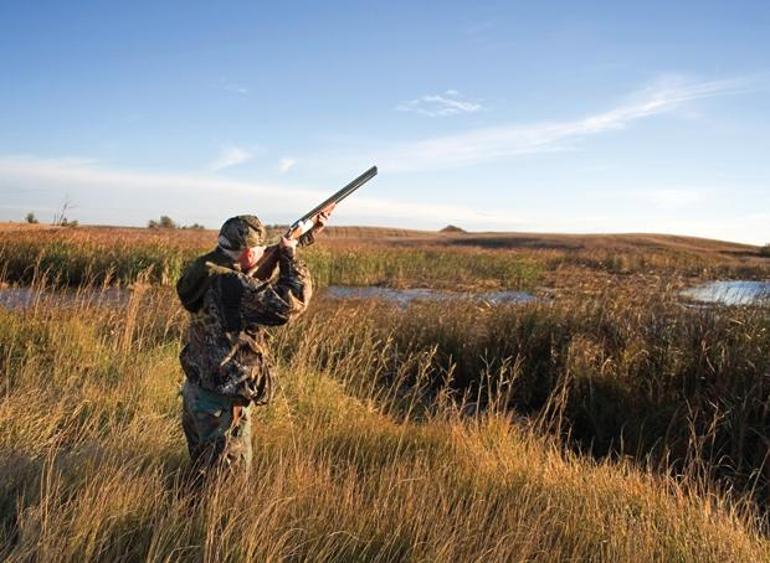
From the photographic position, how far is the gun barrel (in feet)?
11.6

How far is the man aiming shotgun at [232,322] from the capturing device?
3.09m

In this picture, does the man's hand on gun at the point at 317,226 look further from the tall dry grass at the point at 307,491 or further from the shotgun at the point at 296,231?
the tall dry grass at the point at 307,491

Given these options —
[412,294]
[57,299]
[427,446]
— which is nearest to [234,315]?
[427,446]

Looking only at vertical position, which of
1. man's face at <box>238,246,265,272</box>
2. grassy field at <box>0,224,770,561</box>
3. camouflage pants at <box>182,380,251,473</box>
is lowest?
grassy field at <box>0,224,770,561</box>

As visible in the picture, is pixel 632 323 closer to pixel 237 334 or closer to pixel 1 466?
pixel 237 334

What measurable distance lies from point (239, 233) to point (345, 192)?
911mm

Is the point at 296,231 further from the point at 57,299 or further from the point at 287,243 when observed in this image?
the point at 57,299

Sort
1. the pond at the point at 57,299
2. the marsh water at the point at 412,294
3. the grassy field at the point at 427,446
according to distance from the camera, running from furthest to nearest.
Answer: the marsh water at the point at 412,294
the pond at the point at 57,299
the grassy field at the point at 427,446

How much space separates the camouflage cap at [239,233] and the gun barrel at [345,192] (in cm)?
29

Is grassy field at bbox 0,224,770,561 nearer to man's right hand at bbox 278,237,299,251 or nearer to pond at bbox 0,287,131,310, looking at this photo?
pond at bbox 0,287,131,310

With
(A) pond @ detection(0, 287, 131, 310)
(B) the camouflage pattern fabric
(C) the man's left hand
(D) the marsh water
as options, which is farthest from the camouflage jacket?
(D) the marsh water

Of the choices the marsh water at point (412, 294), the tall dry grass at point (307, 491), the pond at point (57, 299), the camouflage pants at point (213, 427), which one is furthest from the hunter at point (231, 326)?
the marsh water at point (412, 294)

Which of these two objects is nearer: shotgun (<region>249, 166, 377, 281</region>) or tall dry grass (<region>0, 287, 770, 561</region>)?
tall dry grass (<region>0, 287, 770, 561</region>)

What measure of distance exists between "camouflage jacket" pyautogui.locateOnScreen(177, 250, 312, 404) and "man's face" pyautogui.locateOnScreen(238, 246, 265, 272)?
48 millimetres
